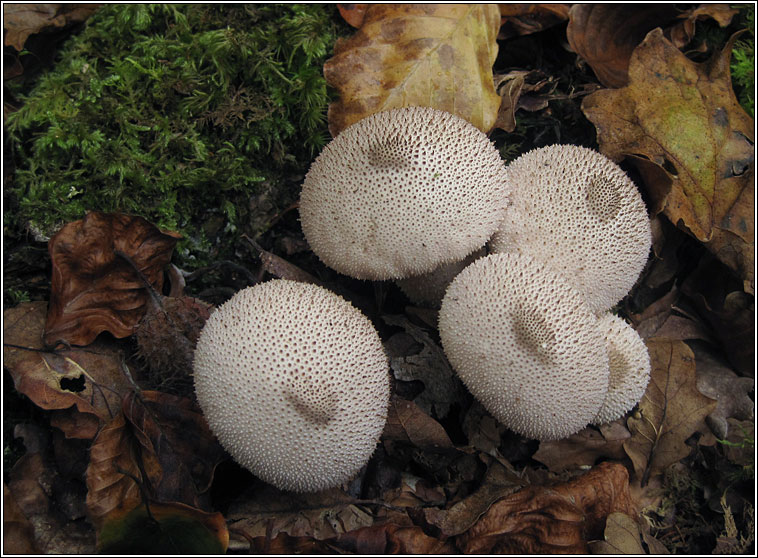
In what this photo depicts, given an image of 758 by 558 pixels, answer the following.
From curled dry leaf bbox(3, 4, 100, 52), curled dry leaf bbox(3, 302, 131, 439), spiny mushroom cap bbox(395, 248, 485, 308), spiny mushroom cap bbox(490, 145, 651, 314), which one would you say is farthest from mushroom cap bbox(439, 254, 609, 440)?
curled dry leaf bbox(3, 4, 100, 52)

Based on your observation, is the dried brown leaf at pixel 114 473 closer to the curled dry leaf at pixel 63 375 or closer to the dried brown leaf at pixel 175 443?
the dried brown leaf at pixel 175 443

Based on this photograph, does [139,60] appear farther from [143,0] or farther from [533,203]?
[533,203]

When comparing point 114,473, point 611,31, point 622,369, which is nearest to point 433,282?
point 622,369

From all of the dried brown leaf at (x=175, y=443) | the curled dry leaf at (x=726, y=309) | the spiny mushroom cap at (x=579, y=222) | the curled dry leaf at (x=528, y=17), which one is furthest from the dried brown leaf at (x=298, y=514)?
the curled dry leaf at (x=528, y=17)

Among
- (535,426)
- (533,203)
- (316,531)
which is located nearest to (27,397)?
(316,531)

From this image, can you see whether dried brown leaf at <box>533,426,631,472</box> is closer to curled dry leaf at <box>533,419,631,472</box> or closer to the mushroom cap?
curled dry leaf at <box>533,419,631,472</box>

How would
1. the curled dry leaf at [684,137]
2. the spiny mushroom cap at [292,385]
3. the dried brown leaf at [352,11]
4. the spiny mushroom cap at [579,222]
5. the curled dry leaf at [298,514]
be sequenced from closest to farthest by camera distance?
the spiny mushroom cap at [292,385], the curled dry leaf at [298,514], the spiny mushroom cap at [579,222], the dried brown leaf at [352,11], the curled dry leaf at [684,137]
